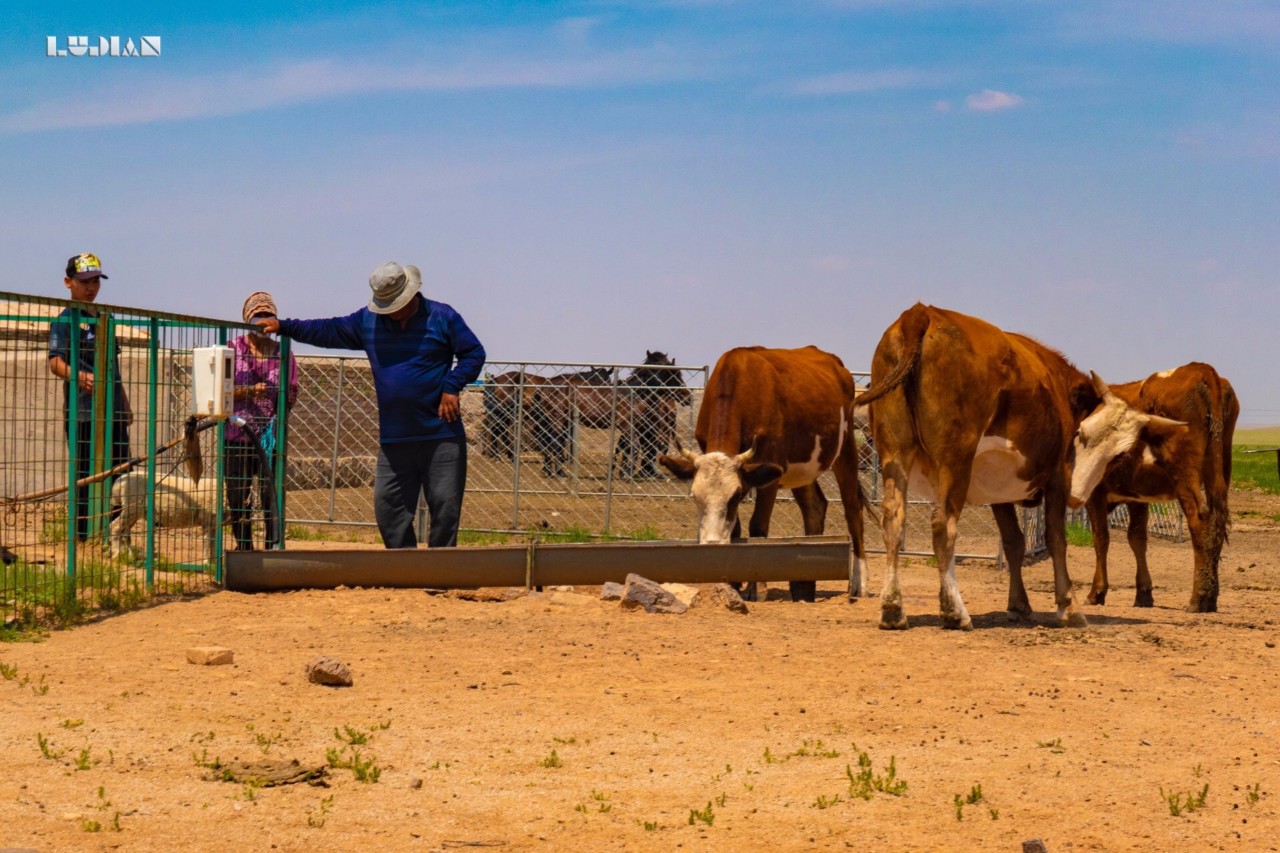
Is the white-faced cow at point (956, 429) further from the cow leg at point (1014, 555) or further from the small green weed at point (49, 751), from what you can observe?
the small green weed at point (49, 751)

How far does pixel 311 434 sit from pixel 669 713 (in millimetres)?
13764

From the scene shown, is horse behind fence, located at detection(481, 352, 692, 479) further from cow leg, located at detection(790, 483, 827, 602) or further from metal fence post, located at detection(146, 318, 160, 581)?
metal fence post, located at detection(146, 318, 160, 581)

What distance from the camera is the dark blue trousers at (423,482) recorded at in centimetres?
991

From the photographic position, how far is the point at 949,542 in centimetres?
883

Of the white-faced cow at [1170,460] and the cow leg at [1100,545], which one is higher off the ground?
the white-faced cow at [1170,460]

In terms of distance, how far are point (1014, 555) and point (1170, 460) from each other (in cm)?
214

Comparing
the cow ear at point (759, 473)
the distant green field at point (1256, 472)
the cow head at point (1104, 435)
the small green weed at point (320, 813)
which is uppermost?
the cow head at point (1104, 435)

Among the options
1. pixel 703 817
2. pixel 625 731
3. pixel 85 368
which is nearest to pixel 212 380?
pixel 85 368

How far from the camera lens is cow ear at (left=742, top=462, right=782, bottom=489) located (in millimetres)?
10102

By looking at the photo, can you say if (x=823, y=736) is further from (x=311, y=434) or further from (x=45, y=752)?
(x=311, y=434)

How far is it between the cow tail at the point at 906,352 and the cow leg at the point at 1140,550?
12.6ft

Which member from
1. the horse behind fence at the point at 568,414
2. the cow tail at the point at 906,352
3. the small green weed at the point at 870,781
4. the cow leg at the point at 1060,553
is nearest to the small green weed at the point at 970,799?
the small green weed at the point at 870,781

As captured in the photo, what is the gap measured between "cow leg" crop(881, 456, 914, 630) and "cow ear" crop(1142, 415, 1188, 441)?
2974 millimetres

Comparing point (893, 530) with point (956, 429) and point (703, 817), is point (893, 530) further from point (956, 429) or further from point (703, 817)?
point (703, 817)
